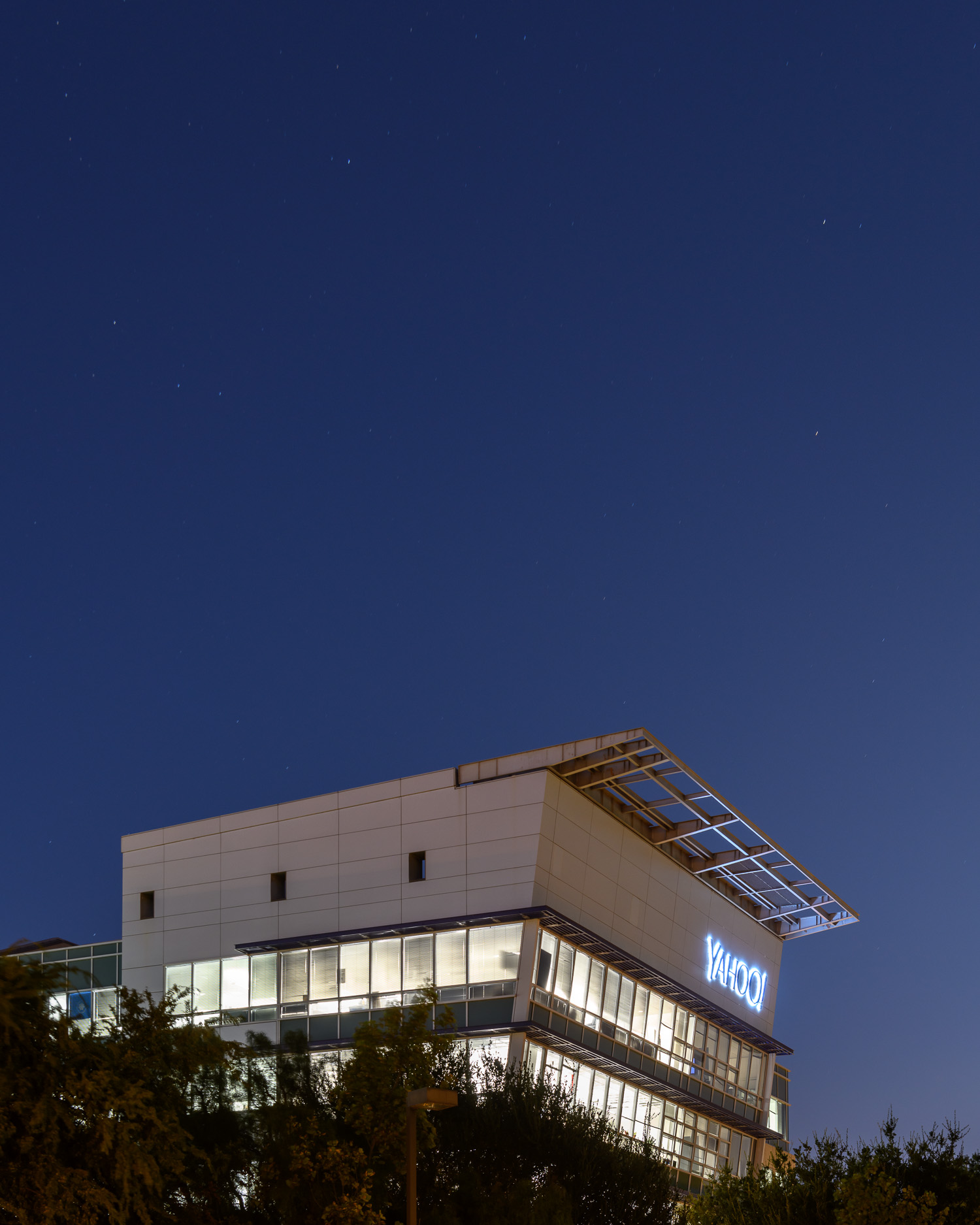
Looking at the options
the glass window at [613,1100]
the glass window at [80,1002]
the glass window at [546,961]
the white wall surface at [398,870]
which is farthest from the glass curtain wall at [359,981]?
the glass window at [613,1100]

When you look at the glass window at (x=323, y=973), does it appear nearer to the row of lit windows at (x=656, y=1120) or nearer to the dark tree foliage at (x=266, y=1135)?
the row of lit windows at (x=656, y=1120)

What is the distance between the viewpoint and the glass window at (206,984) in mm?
50969

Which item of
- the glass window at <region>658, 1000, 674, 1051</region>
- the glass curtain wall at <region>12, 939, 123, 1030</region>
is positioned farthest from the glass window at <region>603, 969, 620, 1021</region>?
the glass curtain wall at <region>12, 939, 123, 1030</region>

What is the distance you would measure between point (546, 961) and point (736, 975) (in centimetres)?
1701

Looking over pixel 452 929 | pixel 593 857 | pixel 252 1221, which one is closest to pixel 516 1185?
pixel 252 1221

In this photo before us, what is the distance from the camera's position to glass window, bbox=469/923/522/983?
46312mm

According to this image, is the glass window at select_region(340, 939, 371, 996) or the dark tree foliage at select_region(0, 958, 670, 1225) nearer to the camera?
the dark tree foliage at select_region(0, 958, 670, 1225)

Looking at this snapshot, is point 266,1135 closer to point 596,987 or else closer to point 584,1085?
point 584,1085

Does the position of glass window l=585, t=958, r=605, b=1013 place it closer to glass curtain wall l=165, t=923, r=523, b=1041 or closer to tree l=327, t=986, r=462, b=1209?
glass curtain wall l=165, t=923, r=523, b=1041

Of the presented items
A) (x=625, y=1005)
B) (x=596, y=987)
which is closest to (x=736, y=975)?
(x=625, y=1005)

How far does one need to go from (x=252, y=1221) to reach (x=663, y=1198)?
11836mm

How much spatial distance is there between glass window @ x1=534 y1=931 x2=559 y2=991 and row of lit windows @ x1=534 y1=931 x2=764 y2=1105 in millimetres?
21

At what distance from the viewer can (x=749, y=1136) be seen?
61.8 m

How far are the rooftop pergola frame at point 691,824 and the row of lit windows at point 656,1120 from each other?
8790 mm
